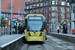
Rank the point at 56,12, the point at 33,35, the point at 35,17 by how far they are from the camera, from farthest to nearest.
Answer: the point at 56,12 < the point at 35,17 < the point at 33,35

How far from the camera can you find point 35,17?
16109 mm

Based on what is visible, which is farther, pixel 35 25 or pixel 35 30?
pixel 35 25

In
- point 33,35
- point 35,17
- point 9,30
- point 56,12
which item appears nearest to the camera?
point 33,35

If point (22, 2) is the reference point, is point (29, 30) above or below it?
below

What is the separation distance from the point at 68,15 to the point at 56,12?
306 inches

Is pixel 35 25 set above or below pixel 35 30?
above

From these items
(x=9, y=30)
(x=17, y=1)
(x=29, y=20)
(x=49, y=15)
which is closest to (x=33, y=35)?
(x=29, y=20)

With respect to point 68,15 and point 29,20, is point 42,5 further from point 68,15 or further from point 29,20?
point 29,20

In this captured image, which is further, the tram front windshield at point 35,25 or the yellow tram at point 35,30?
the tram front windshield at point 35,25

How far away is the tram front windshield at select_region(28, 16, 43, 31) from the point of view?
15.2m

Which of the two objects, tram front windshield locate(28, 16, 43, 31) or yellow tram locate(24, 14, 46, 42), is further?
tram front windshield locate(28, 16, 43, 31)

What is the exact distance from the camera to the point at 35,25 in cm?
1536

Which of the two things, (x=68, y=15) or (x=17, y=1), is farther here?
(x=68, y=15)

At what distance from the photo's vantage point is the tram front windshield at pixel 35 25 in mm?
15227
